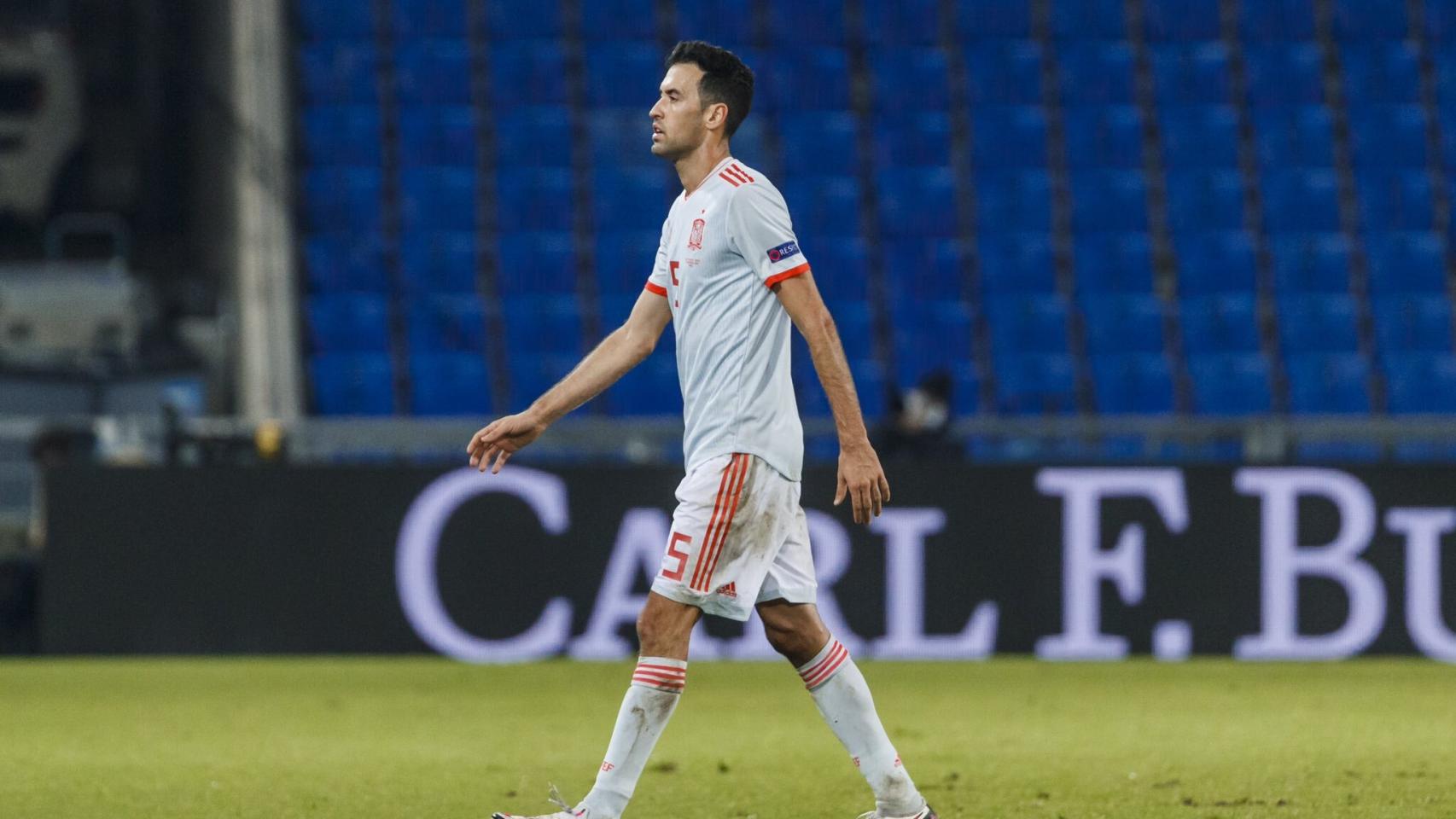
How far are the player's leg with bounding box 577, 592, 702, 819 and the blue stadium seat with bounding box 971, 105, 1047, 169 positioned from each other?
501 inches

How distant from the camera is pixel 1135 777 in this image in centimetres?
636

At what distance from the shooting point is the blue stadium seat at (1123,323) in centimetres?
1617

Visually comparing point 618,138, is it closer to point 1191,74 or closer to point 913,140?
point 913,140

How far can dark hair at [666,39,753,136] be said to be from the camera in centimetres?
491

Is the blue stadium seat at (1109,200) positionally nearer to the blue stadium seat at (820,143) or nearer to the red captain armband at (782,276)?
the blue stadium seat at (820,143)

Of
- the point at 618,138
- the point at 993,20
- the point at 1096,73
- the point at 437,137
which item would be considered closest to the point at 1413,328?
the point at 1096,73

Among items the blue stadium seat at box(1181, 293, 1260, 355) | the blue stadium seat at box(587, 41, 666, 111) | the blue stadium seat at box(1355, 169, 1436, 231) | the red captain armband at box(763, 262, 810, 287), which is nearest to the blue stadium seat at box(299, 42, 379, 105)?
the blue stadium seat at box(587, 41, 666, 111)

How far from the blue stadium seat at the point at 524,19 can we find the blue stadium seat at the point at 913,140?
289 centimetres

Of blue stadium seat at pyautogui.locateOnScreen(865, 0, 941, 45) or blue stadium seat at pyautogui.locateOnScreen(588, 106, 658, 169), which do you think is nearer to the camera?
blue stadium seat at pyautogui.locateOnScreen(588, 106, 658, 169)

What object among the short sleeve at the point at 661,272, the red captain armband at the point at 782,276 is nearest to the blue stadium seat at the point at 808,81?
the short sleeve at the point at 661,272

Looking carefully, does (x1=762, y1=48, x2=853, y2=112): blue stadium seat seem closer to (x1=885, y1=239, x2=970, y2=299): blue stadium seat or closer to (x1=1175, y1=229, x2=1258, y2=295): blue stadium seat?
(x1=885, y1=239, x2=970, y2=299): blue stadium seat

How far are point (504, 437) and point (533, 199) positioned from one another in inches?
466

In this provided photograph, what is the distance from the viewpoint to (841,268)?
16.4 meters

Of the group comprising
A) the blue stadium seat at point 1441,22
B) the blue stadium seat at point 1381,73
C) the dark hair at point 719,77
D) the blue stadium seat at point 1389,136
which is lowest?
the dark hair at point 719,77
